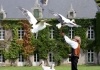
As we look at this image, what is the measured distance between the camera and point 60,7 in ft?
146

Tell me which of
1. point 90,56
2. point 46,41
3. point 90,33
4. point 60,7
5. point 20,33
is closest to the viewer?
point 46,41

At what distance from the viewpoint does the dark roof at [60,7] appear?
43906 millimetres

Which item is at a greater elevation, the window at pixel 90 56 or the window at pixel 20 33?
the window at pixel 20 33

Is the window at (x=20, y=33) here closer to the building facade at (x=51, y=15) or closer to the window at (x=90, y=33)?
the building facade at (x=51, y=15)

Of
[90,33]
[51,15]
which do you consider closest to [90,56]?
[90,33]

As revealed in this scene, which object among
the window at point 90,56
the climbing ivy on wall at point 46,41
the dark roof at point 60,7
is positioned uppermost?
the dark roof at point 60,7

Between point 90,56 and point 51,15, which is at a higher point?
point 51,15

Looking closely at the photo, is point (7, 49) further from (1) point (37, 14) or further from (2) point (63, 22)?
(2) point (63, 22)

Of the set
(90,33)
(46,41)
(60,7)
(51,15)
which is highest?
(60,7)

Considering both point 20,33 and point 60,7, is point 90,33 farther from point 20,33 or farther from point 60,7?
point 20,33

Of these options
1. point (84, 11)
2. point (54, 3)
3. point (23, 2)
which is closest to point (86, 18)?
point (84, 11)

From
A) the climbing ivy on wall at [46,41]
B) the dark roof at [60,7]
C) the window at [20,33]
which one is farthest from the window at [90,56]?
the window at [20,33]

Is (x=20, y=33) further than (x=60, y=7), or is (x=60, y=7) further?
(x=60, y=7)

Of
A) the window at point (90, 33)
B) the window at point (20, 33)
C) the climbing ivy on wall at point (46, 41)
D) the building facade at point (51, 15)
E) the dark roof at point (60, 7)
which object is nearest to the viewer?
the climbing ivy on wall at point (46, 41)
